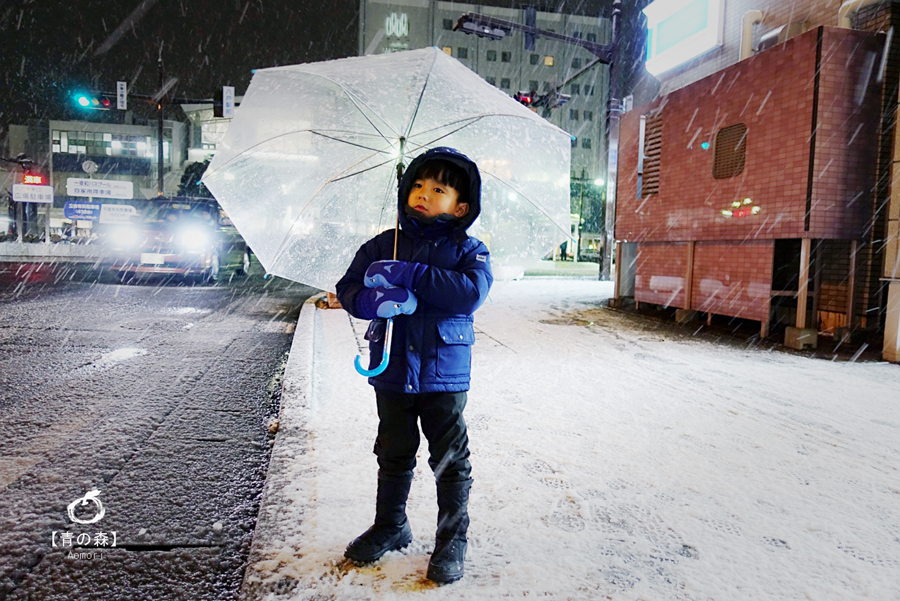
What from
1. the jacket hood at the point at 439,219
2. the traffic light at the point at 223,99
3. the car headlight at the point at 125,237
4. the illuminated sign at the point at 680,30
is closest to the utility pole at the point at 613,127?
the illuminated sign at the point at 680,30

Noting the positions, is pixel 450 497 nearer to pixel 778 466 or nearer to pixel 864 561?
pixel 864 561

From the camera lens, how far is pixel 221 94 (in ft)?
65.3

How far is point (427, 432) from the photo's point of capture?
233 cm

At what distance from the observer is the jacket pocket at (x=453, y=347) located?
87.3 inches

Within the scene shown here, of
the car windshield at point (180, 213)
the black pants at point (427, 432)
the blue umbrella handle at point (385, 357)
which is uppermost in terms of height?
the car windshield at point (180, 213)

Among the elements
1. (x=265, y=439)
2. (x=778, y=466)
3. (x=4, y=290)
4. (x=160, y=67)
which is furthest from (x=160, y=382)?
(x=160, y=67)

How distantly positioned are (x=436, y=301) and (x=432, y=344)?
0.18 m

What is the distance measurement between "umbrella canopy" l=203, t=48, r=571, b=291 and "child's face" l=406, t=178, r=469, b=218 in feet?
2.14

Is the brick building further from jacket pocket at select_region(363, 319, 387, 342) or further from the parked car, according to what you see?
the parked car

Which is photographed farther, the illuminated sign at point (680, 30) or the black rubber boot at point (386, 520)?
the illuminated sign at point (680, 30)

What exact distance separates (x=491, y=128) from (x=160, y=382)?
12.7ft

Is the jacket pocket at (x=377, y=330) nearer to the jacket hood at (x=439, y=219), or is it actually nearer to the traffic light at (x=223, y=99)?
the jacket hood at (x=439, y=219)

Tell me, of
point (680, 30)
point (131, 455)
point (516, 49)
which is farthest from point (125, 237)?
point (516, 49)

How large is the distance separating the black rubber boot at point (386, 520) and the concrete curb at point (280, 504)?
0.93ft
